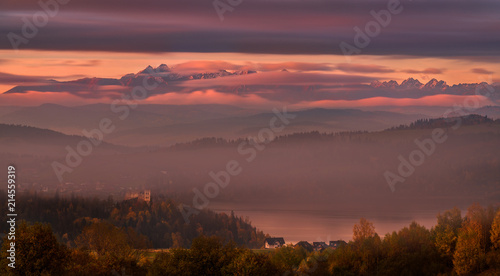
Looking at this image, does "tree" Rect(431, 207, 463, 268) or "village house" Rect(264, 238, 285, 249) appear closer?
"tree" Rect(431, 207, 463, 268)

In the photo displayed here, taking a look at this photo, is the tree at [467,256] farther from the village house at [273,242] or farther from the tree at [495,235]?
the village house at [273,242]

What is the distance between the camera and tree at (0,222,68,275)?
66.2 metres

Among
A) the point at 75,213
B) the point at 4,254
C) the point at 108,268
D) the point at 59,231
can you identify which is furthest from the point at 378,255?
the point at 75,213

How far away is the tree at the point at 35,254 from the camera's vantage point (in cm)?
6617

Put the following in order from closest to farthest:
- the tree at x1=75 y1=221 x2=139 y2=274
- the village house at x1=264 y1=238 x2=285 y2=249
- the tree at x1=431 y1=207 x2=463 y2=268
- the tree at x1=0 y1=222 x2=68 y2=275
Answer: the tree at x1=0 y1=222 x2=68 y2=275 → the tree at x1=75 y1=221 x2=139 y2=274 → the tree at x1=431 y1=207 x2=463 y2=268 → the village house at x1=264 y1=238 x2=285 y2=249

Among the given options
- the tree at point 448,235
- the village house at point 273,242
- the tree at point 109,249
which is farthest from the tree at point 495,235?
the village house at point 273,242

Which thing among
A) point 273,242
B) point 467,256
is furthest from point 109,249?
point 273,242

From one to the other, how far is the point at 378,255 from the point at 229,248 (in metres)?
17.8

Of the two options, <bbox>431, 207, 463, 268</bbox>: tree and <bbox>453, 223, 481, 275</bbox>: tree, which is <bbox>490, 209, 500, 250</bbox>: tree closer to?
<bbox>453, 223, 481, 275</bbox>: tree

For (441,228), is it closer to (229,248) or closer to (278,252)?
(278,252)

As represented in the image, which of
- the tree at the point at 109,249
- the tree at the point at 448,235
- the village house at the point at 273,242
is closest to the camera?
the tree at the point at 109,249

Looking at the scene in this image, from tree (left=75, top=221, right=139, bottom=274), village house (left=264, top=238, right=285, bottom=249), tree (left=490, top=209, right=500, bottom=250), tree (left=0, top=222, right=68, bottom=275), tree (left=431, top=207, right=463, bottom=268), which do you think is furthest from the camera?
village house (left=264, top=238, right=285, bottom=249)

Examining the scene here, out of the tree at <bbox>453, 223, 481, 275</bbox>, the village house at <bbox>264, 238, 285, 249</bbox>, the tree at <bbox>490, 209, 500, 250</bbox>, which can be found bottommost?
the tree at <bbox>453, 223, 481, 275</bbox>

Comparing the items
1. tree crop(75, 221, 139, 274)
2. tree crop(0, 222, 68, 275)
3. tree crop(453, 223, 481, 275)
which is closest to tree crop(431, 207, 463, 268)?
tree crop(453, 223, 481, 275)
